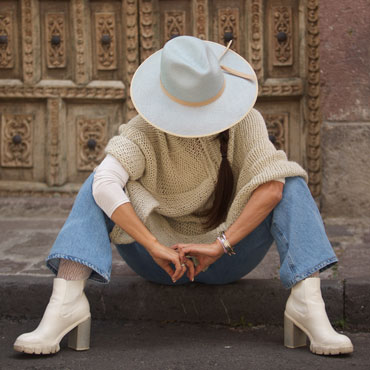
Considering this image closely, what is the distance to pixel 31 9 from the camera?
15.9 ft

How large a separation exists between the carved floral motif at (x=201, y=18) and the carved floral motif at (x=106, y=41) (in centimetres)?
57

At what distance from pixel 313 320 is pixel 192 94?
870 mm

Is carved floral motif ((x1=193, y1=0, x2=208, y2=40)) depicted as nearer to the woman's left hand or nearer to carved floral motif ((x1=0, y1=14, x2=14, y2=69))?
carved floral motif ((x1=0, y1=14, x2=14, y2=69))

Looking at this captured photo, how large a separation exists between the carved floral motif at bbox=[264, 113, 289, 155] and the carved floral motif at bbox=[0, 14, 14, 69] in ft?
6.00

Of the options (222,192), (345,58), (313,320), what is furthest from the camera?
(345,58)

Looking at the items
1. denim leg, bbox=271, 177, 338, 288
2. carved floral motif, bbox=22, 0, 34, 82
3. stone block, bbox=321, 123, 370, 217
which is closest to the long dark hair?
denim leg, bbox=271, 177, 338, 288

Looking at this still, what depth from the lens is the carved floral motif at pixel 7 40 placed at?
490cm

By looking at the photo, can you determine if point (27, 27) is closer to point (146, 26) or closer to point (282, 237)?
point (146, 26)

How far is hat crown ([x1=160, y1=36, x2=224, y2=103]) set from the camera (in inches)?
→ 96.1

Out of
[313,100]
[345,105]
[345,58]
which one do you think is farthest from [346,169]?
[345,58]

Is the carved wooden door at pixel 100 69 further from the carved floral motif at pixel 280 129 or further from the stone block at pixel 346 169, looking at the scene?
the stone block at pixel 346 169

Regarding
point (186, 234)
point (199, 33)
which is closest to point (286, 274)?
point (186, 234)

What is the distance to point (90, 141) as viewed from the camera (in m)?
4.88

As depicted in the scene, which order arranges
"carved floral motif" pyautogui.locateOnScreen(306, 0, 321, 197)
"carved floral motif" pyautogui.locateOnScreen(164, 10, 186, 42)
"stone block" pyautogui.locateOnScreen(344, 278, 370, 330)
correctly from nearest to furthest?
"stone block" pyautogui.locateOnScreen(344, 278, 370, 330) < "carved floral motif" pyautogui.locateOnScreen(306, 0, 321, 197) < "carved floral motif" pyautogui.locateOnScreen(164, 10, 186, 42)
